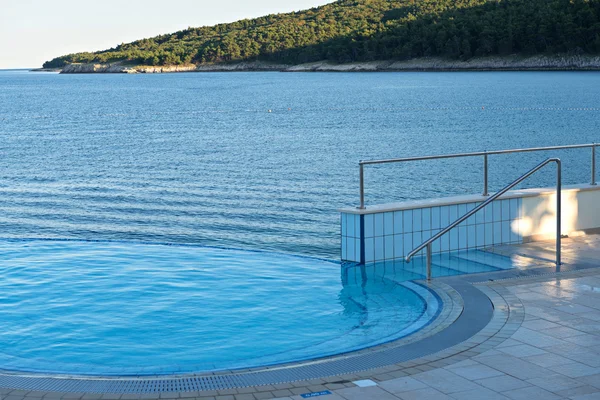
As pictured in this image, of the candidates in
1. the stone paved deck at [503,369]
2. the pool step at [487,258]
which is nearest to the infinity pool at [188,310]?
the stone paved deck at [503,369]

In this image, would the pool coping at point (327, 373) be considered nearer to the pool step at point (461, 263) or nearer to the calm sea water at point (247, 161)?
the pool step at point (461, 263)

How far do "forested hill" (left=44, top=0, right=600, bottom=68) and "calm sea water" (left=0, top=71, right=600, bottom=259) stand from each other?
6397 centimetres

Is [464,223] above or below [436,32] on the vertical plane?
below

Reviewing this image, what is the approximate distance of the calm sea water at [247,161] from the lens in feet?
64.3

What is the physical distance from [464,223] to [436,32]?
5981 inches

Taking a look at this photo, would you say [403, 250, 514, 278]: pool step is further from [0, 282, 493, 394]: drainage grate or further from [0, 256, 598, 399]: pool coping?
[0, 282, 493, 394]: drainage grate

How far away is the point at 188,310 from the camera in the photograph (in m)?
8.80

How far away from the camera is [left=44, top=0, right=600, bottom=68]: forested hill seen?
14150 centimetres

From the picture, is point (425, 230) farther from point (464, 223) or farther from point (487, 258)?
point (487, 258)

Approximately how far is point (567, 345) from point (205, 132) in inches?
1786

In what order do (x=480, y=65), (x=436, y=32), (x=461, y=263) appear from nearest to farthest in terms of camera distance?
(x=461, y=263) < (x=480, y=65) < (x=436, y=32)

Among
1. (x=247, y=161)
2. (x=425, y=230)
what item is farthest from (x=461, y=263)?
(x=247, y=161)

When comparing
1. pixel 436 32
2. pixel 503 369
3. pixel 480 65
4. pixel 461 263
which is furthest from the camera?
pixel 436 32

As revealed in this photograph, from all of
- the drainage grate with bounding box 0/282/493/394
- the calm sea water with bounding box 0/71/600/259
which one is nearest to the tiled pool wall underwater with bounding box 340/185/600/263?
the drainage grate with bounding box 0/282/493/394
